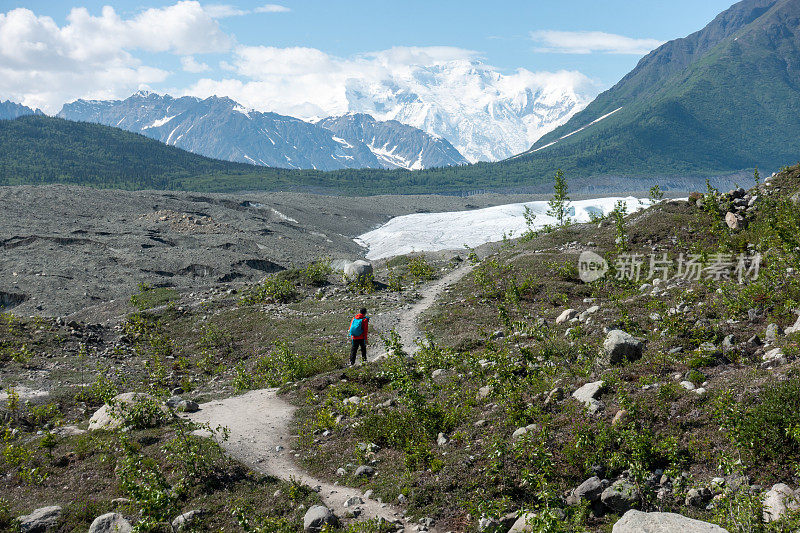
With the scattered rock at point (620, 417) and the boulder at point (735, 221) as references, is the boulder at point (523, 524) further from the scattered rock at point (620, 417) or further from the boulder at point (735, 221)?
the boulder at point (735, 221)

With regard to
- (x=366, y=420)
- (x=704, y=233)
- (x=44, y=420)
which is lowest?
(x=44, y=420)

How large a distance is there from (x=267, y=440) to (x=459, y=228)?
2482 inches

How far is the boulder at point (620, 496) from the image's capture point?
7.62 m

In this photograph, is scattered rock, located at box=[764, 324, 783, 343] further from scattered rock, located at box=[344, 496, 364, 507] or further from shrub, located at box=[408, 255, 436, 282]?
shrub, located at box=[408, 255, 436, 282]

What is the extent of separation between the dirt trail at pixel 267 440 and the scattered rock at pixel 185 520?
1605mm

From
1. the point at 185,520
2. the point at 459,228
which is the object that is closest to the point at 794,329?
the point at 185,520

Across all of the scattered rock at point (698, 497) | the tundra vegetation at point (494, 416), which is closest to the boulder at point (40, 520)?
the tundra vegetation at point (494, 416)

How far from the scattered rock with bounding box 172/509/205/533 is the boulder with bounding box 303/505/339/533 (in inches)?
71.6

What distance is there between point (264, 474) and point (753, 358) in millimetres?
9689

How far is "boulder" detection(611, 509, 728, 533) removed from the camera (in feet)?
20.4

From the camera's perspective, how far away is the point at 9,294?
32.2 metres

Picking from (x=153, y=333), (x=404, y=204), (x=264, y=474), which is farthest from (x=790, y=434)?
(x=404, y=204)

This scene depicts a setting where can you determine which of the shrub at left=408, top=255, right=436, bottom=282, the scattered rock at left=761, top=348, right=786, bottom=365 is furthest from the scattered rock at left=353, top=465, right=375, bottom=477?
the shrub at left=408, top=255, right=436, bottom=282

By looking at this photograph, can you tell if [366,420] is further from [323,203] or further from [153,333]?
[323,203]
